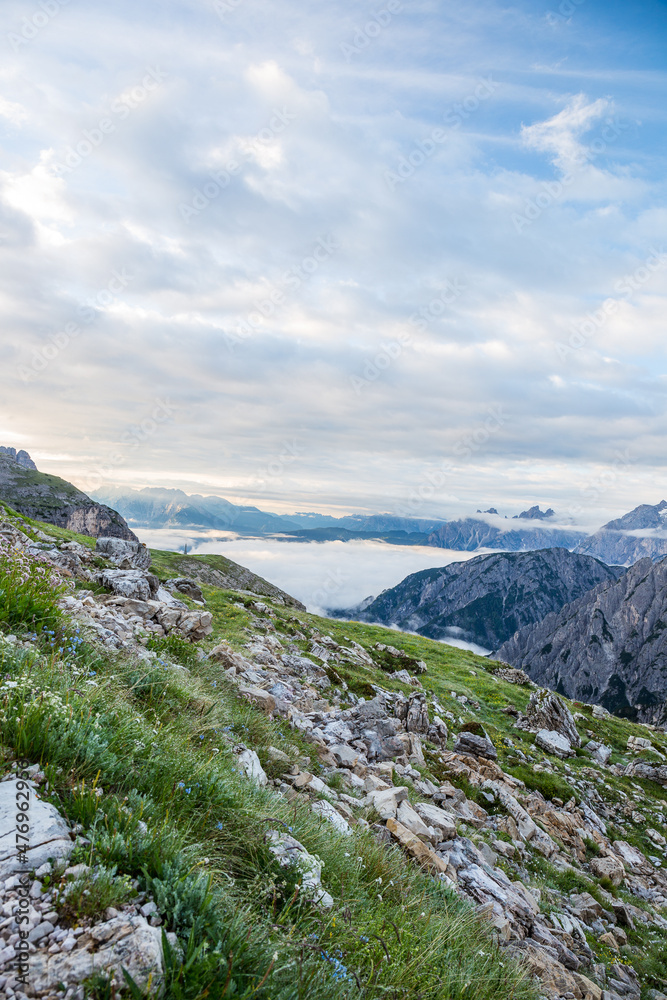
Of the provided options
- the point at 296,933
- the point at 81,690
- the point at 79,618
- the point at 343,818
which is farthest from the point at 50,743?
the point at 79,618

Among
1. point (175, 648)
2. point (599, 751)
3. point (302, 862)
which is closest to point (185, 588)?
point (175, 648)

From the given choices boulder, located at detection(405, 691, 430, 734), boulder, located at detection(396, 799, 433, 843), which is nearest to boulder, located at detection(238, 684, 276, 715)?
boulder, located at detection(396, 799, 433, 843)

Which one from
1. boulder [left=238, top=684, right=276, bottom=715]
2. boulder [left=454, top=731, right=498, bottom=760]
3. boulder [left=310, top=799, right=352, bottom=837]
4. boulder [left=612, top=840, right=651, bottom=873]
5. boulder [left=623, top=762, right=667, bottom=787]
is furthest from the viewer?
boulder [left=623, top=762, right=667, bottom=787]

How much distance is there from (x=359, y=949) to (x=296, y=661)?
58.2ft

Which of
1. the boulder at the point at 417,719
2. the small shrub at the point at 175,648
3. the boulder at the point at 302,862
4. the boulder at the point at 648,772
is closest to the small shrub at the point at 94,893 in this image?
the boulder at the point at 302,862

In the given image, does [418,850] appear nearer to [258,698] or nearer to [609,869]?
[258,698]

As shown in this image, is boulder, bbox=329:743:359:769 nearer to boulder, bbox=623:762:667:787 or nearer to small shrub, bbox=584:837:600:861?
small shrub, bbox=584:837:600:861

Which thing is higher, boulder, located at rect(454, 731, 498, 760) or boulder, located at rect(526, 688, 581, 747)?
boulder, located at rect(454, 731, 498, 760)

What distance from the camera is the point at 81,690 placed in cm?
565

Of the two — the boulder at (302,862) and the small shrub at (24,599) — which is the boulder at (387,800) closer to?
the boulder at (302,862)

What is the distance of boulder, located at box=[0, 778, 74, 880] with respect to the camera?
3.29 metres

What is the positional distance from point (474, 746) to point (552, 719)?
13.3 m

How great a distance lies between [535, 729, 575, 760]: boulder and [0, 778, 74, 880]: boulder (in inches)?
1137

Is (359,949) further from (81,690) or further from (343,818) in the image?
(81,690)
